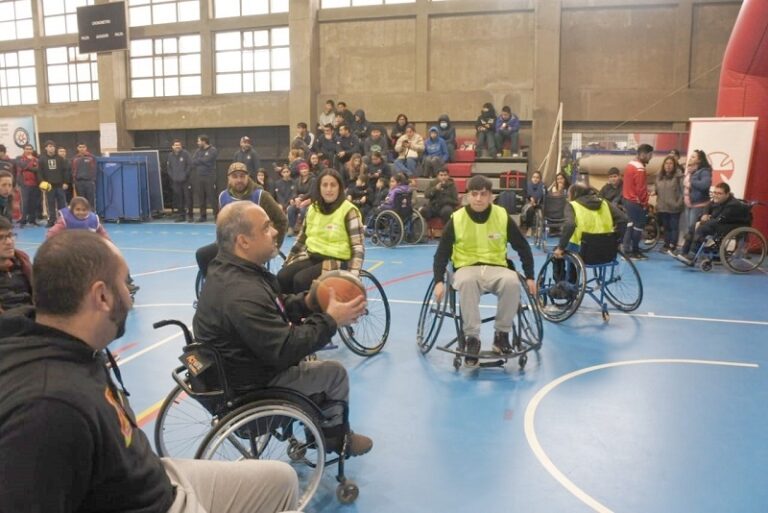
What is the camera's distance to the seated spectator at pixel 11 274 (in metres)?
3.59

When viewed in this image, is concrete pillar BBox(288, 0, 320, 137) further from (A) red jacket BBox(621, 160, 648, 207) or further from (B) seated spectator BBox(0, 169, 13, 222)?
(B) seated spectator BBox(0, 169, 13, 222)

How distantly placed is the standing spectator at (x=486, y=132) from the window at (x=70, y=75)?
11.3 metres

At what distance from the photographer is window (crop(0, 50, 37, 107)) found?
1892 cm

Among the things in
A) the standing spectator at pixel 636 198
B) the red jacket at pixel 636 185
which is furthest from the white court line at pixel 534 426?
the red jacket at pixel 636 185

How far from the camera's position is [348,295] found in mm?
2699

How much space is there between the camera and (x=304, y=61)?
51.6ft

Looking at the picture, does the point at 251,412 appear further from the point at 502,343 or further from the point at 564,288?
the point at 564,288

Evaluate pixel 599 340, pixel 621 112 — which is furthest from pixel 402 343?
pixel 621 112

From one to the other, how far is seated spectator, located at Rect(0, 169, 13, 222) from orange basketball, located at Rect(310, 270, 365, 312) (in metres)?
4.32

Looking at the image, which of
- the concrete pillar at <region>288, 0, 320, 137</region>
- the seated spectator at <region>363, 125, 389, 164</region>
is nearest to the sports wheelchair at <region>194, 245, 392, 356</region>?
the seated spectator at <region>363, 125, 389, 164</region>

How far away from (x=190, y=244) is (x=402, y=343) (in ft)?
22.0

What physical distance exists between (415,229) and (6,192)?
6.48 m

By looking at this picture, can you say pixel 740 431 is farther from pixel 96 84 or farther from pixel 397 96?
pixel 96 84

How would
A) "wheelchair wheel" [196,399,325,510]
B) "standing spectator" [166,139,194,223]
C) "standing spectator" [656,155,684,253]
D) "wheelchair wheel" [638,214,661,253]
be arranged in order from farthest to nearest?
"standing spectator" [166,139,194,223] → "wheelchair wheel" [638,214,661,253] → "standing spectator" [656,155,684,253] → "wheelchair wheel" [196,399,325,510]
